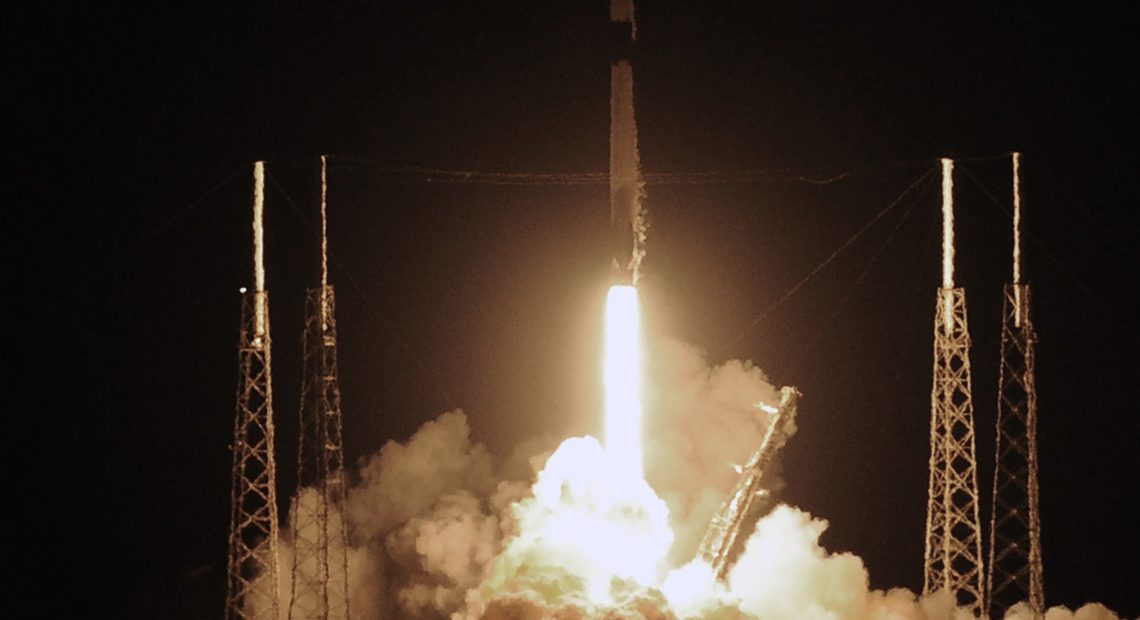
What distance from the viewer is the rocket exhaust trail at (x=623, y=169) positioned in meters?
23.1

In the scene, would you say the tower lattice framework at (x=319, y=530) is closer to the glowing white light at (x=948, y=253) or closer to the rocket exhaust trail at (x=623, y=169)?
the rocket exhaust trail at (x=623, y=169)

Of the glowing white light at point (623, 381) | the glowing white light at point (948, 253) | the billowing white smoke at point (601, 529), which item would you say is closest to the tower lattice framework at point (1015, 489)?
the glowing white light at point (948, 253)

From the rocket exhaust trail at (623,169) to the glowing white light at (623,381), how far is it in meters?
0.46

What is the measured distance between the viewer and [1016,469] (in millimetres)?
29328

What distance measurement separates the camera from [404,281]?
2950cm

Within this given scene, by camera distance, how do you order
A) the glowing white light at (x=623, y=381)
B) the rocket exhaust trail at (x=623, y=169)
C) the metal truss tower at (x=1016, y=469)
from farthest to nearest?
1. the glowing white light at (x=623, y=381)
2. the rocket exhaust trail at (x=623, y=169)
3. the metal truss tower at (x=1016, y=469)

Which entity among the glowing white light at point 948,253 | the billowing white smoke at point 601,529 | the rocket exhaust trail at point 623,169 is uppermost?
the rocket exhaust trail at point 623,169

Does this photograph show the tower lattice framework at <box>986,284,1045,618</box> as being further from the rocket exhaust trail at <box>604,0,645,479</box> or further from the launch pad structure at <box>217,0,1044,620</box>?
the rocket exhaust trail at <box>604,0,645,479</box>

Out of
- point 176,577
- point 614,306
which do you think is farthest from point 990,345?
point 176,577

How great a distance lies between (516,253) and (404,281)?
240 cm

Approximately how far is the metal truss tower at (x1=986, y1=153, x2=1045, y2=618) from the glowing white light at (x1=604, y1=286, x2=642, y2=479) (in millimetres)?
5875

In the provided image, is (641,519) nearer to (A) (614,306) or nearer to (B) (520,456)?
(A) (614,306)

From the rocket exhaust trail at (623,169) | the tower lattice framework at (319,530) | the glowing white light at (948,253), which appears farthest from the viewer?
the rocket exhaust trail at (623,169)

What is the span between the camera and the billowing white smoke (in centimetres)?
2234
